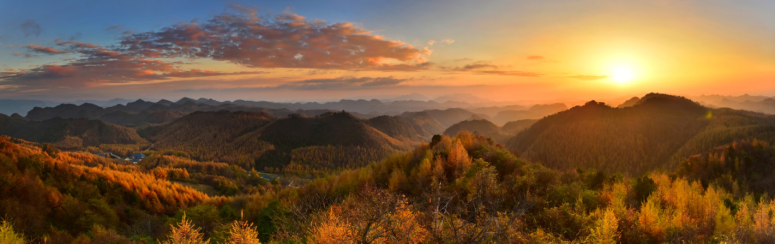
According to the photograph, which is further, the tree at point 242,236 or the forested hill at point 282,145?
the forested hill at point 282,145

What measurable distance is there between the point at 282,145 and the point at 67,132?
8835 centimetres

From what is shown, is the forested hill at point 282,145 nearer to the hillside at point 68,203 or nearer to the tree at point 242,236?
the hillside at point 68,203

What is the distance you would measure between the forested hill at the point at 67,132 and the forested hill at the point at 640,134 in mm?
141360

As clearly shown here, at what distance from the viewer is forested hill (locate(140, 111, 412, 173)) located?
140 meters

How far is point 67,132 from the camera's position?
112m

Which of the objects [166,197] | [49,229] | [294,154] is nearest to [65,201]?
[49,229]

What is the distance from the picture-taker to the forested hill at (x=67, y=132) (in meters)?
81.2

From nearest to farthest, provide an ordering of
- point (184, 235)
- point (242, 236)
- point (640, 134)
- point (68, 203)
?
point (242, 236) < point (184, 235) < point (68, 203) < point (640, 134)

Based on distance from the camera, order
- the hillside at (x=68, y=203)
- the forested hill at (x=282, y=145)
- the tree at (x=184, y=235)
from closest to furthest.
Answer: the tree at (x=184, y=235) → the hillside at (x=68, y=203) → the forested hill at (x=282, y=145)

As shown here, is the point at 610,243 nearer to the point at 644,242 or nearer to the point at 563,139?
the point at 644,242

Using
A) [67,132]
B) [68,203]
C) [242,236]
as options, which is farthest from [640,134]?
[67,132]

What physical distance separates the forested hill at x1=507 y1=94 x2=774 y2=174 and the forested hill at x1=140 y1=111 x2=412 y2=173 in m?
77.3

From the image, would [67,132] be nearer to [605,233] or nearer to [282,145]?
[282,145]

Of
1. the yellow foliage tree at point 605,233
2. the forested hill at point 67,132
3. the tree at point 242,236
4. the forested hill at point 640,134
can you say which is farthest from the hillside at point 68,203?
the forested hill at point 67,132
